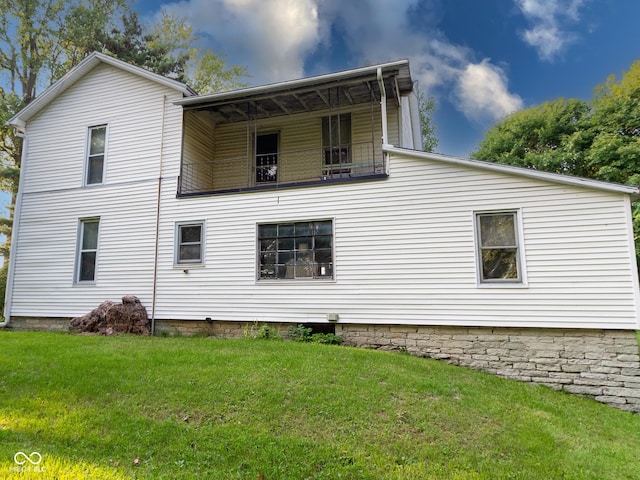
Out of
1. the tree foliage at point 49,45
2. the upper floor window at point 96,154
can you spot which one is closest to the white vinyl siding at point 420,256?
the upper floor window at point 96,154

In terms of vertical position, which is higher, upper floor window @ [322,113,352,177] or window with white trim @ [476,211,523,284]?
upper floor window @ [322,113,352,177]

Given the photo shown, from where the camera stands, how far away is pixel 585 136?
1995 cm

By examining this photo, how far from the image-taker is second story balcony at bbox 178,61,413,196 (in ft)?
32.2

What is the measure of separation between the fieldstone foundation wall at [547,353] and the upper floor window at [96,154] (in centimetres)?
1014

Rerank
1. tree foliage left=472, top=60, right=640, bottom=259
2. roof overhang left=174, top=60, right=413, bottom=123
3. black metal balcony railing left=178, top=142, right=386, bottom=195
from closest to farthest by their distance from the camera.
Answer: roof overhang left=174, top=60, right=413, bottom=123 → black metal balcony railing left=178, top=142, right=386, bottom=195 → tree foliage left=472, top=60, right=640, bottom=259

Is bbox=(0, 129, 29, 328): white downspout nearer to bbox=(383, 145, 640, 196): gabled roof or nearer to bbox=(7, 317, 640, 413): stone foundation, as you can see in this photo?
bbox=(7, 317, 640, 413): stone foundation

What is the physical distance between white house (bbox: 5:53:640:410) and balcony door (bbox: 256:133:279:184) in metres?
0.05

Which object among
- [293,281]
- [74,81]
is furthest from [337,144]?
[74,81]

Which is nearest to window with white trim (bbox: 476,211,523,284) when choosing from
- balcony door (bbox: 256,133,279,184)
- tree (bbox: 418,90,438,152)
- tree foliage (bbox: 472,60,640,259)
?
balcony door (bbox: 256,133,279,184)

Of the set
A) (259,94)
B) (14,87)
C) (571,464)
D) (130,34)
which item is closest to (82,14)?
(130,34)

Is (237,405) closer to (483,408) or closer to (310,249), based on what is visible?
(483,408)

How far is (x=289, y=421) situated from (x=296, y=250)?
526 cm

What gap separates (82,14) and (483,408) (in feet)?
80.9

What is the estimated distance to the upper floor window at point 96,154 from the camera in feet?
37.5
